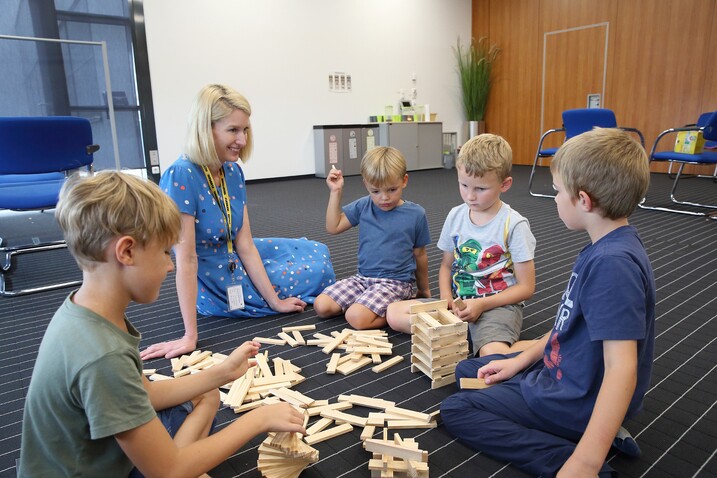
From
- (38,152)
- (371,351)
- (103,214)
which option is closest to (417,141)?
(38,152)

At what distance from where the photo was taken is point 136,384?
92 centimetres

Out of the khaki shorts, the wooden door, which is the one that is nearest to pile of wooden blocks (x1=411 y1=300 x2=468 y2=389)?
the khaki shorts

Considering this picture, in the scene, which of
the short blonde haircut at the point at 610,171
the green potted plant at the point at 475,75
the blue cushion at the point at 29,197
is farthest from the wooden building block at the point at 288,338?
the green potted plant at the point at 475,75

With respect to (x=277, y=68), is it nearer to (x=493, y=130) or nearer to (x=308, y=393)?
(x=493, y=130)

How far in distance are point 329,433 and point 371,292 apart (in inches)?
35.4

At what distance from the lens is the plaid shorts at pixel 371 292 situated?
Result: 2318mm

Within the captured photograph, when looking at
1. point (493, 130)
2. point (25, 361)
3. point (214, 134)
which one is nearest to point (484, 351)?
point (214, 134)

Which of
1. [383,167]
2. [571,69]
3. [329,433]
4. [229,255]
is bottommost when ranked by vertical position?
[329,433]

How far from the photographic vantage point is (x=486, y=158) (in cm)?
193

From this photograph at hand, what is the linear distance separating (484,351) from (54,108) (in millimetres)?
6369

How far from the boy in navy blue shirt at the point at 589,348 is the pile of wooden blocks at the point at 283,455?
0.49 m

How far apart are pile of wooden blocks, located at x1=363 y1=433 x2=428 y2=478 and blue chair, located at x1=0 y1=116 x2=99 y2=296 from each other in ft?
8.62

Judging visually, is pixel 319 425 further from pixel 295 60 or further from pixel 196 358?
pixel 295 60

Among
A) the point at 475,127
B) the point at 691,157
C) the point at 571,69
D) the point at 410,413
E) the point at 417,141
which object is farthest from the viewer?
the point at 475,127
